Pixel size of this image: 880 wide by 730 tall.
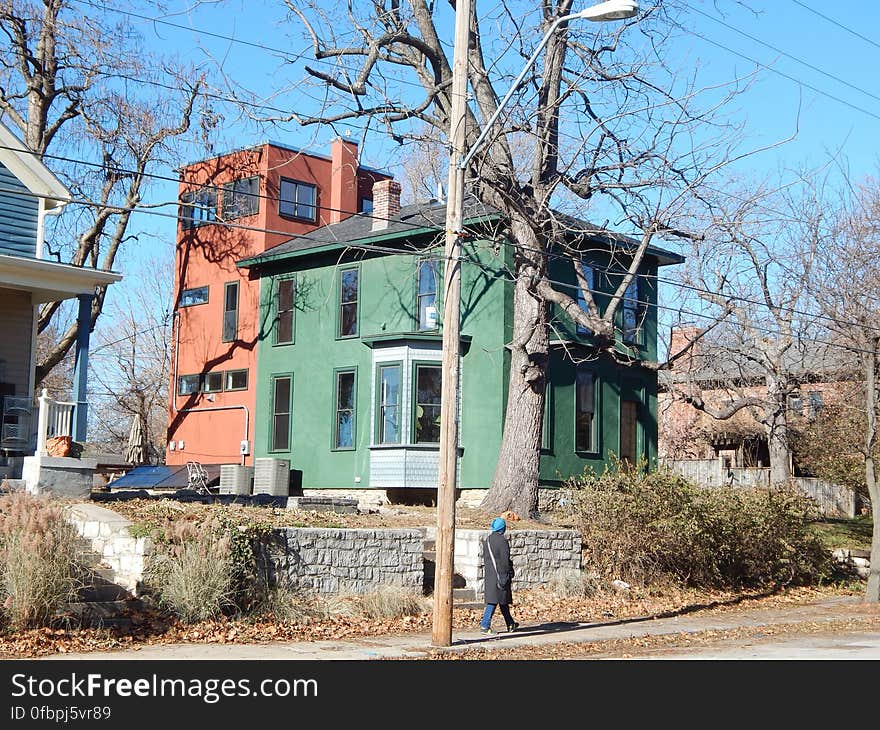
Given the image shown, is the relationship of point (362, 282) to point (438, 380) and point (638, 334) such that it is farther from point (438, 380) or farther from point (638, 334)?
point (638, 334)

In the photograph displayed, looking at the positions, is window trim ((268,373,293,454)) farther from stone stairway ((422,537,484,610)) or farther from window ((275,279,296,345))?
stone stairway ((422,537,484,610))

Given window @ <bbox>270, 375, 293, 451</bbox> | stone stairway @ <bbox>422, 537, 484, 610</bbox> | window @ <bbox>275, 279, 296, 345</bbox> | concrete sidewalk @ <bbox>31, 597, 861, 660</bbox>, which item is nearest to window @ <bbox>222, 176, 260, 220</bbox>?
window @ <bbox>275, 279, 296, 345</bbox>

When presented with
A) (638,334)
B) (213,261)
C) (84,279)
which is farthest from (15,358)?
(638,334)

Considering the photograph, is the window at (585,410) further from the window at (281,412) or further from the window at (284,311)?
the window at (284,311)

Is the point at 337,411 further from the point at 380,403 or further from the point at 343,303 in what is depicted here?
the point at 343,303

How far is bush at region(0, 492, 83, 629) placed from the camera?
12.4 metres

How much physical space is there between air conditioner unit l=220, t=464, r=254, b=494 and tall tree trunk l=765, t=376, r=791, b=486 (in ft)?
52.5

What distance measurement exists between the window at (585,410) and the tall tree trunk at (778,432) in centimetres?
677

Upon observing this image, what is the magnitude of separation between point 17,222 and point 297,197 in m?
12.0

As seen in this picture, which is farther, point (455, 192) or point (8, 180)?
point (8, 180)

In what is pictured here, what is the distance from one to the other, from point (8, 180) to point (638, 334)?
57.5ft

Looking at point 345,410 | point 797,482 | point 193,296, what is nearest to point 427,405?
point 345,410

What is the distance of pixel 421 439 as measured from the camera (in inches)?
1077
